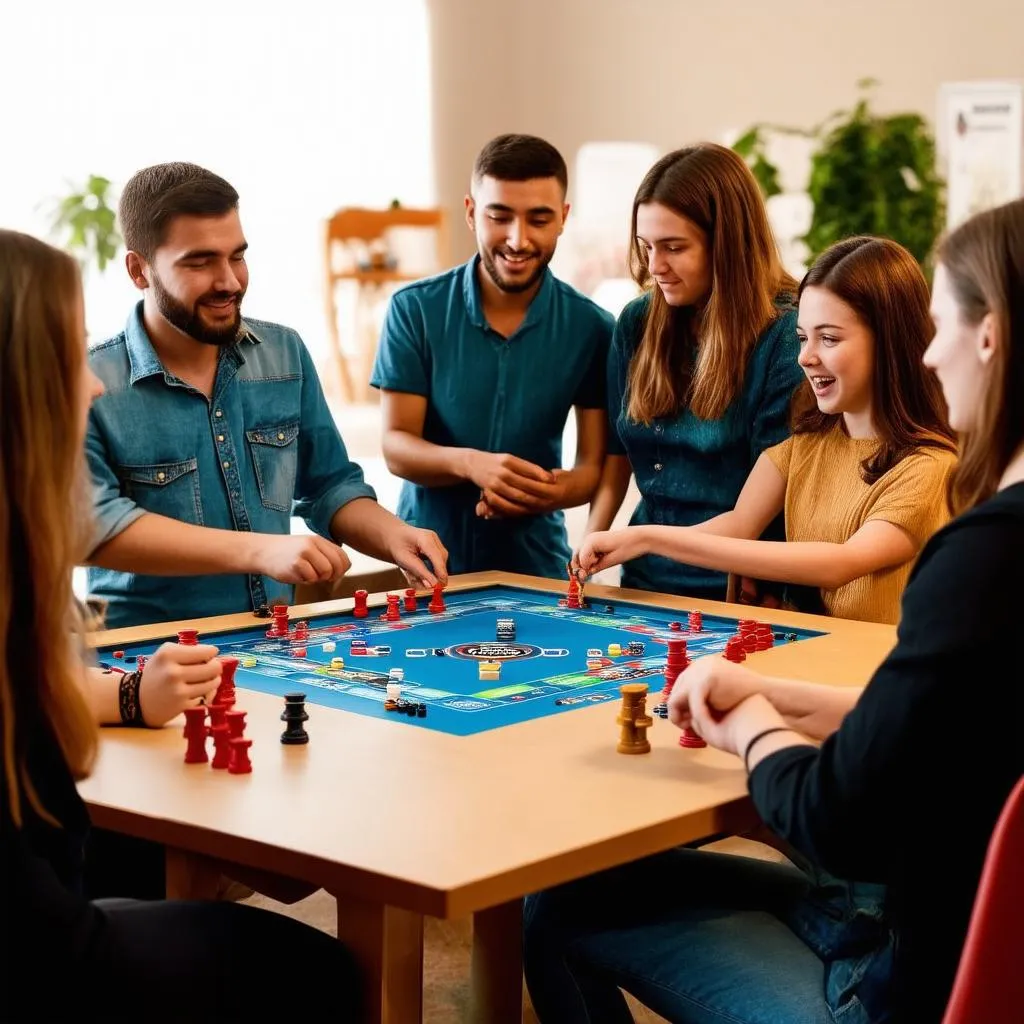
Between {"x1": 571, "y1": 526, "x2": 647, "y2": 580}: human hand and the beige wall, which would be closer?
{"x1": 571, "y1": 526, "x2": 647, "y2": 580}: human hand

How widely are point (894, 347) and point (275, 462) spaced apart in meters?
1.19

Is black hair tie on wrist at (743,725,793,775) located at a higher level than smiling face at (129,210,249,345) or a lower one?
lower

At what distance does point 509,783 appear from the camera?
5.33 ft

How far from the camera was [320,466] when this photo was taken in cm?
306

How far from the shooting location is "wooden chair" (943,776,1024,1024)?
125cm

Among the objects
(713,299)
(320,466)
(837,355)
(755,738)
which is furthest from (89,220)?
(755,738)

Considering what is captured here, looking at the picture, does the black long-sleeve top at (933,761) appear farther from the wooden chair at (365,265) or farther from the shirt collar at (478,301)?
the wooden chair at (365,265)

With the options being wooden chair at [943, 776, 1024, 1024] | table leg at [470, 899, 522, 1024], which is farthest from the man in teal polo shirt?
wooden chair at [943, 776, 1024, 1024]

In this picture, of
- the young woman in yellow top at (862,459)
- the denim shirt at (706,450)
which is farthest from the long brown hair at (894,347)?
the denim shirt at (706,450)

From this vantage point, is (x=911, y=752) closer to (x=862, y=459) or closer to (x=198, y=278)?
(x=862, y=459)

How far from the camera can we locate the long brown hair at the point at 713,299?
9.80ft

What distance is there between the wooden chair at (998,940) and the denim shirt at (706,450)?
5.56 feet

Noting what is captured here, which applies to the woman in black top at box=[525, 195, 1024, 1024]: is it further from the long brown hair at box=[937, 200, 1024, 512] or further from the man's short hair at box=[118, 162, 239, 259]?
the man's short hair at box=[118, 162, 239, 259]

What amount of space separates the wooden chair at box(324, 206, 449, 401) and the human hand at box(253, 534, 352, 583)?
488cm
